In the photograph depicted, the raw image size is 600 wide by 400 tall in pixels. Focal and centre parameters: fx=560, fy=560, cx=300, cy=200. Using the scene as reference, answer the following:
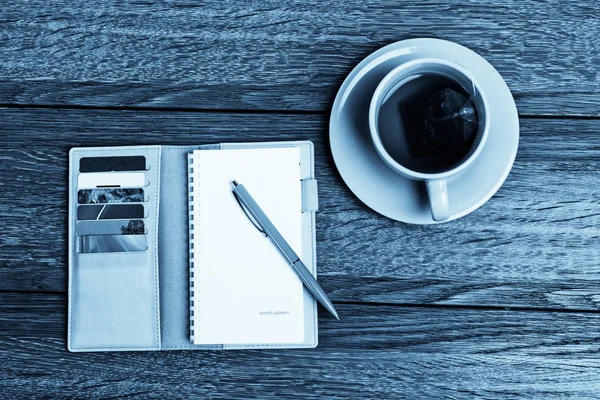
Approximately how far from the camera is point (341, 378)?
2.03ft

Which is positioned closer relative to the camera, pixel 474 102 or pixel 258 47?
pixel 474 102

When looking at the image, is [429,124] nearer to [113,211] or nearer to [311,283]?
[311,283]

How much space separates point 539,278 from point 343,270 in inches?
8.5

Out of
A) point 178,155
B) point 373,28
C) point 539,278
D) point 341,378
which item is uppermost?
point 373,28

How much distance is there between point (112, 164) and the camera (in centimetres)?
62

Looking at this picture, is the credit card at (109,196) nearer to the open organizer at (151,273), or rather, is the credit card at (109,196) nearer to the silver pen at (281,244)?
the open organizer at (151,273)

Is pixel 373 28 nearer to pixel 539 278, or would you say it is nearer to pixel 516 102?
pixel 516 102

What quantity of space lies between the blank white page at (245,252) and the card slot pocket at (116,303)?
53mm

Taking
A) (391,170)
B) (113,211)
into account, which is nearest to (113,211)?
(113,211)

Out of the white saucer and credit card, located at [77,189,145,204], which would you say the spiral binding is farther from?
the white saucer

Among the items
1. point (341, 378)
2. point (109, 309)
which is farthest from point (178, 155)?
point (341, 378)

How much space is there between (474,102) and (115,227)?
397 millimetres

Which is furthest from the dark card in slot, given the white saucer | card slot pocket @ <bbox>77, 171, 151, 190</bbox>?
the white saucer

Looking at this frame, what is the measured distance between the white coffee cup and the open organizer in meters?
0.10
